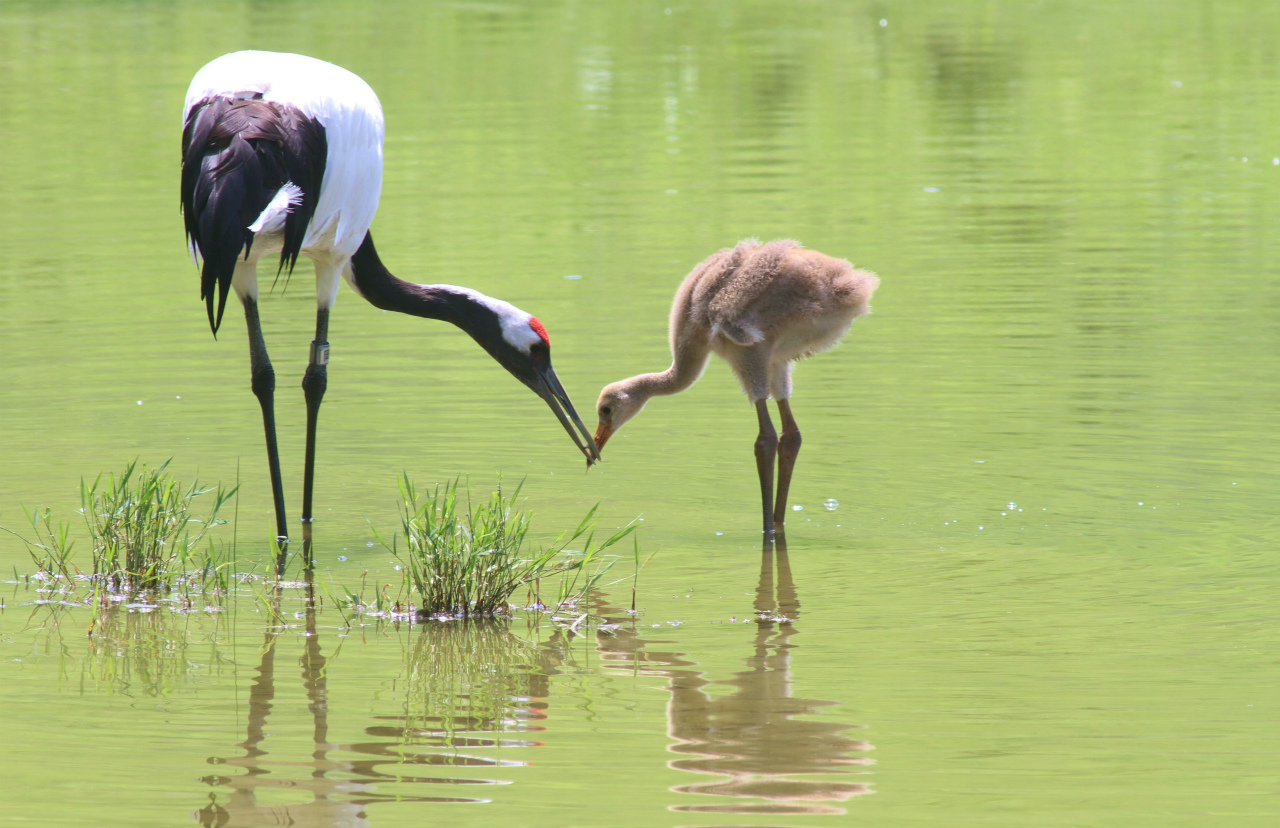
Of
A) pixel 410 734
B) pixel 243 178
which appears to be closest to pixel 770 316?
pixel 243 178

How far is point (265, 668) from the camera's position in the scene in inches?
246

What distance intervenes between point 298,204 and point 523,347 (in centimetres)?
143

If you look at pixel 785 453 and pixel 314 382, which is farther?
pixel 314 382

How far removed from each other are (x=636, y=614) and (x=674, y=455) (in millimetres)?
2903

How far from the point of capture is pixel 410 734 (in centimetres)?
556

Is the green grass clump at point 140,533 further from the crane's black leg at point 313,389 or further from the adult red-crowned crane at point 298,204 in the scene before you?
the crane's black leg at point 313,389

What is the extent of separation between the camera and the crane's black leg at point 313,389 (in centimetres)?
860

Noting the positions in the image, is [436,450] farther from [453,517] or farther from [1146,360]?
[1146,360]

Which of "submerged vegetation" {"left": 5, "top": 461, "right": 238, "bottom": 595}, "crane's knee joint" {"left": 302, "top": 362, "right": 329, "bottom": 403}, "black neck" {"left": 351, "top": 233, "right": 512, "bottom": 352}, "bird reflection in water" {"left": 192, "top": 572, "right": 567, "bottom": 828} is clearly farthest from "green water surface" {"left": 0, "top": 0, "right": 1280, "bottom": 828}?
"black neck" {"left": 351, "top": 233, "right": 512, "bottom": 352}

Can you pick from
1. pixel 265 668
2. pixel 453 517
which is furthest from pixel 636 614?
pixel 265 668

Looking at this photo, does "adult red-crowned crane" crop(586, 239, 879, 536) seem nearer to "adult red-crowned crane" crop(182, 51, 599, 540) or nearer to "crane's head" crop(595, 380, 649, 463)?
"crane's head" crop(595, 380, 649, 463)

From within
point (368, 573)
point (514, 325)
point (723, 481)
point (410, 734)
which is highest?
point (514, 325)

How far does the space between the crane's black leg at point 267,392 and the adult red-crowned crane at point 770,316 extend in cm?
152

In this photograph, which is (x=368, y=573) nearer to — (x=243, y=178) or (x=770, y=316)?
(x=243, y=178)
